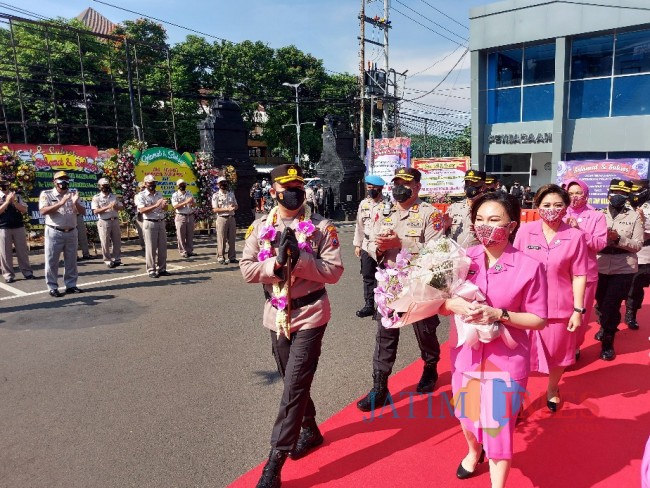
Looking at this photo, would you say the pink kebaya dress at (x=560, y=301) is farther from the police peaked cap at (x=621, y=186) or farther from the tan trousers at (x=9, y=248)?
the tan trousers at (x=9, y=248)

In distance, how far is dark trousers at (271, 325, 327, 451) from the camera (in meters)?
2.74

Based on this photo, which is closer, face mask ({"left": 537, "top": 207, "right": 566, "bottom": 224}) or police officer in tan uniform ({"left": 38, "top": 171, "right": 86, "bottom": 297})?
face mask ({"left": 537, "top": 207, "right": 566, "bottom": 224})

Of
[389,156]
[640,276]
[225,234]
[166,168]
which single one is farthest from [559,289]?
[389,156]

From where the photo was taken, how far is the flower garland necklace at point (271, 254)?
113 inches

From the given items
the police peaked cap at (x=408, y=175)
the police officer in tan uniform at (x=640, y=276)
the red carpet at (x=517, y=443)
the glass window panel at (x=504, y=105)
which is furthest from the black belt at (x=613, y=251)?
the glass window panel at (x=504, y=105)

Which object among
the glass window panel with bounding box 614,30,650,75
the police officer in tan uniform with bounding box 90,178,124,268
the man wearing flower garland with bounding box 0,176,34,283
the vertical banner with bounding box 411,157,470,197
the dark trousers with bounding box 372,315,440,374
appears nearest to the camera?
the dark trousers with bounding box 372,315,440,374

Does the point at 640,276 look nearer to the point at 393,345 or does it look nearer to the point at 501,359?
the point at 393,345

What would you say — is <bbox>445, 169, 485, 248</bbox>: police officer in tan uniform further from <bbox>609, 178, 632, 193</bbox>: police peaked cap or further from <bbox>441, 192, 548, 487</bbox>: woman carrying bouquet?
<bbox>441, 192, 548, 487</bbox>: woman carrying bouquet

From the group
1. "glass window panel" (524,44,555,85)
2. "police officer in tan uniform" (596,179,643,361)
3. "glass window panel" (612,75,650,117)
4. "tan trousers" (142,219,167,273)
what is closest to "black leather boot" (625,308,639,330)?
"police officer in tan uniform" (596,179,643,361)

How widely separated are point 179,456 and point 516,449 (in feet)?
7.63

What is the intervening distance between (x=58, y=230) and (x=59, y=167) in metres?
4.78

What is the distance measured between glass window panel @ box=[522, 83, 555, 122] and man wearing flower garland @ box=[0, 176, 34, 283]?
1907cm

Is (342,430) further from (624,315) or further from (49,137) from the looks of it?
(49,137)

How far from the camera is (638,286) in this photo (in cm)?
567
